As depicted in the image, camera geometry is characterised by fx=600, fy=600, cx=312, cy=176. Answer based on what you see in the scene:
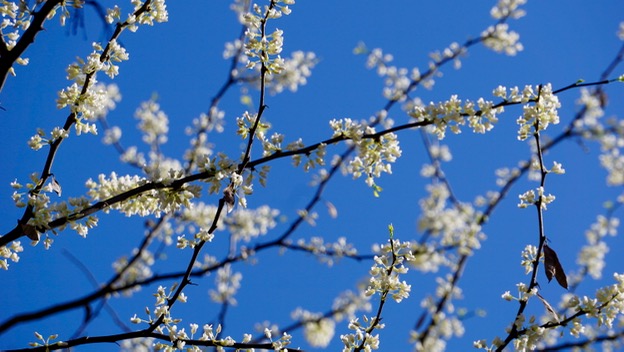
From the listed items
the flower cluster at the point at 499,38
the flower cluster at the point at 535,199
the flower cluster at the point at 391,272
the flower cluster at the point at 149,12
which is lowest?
the flower cluster at the point at 391,272

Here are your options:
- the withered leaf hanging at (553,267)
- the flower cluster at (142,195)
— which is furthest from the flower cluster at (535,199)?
the flower cluster at (142,195)

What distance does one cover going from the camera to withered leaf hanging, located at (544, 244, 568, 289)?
8.00 feet

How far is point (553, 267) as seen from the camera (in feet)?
8.05

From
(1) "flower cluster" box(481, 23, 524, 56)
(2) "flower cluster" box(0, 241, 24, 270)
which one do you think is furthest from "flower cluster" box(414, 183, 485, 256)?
(2) "flower cluster" box(0, 241, 24, 270)

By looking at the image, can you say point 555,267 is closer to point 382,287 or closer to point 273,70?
point 382,287

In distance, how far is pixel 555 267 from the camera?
8.10ft

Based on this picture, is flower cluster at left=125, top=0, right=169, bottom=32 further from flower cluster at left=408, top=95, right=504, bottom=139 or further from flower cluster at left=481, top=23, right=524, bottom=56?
flower cluster at left=481, top=23, right=524, bottom=56

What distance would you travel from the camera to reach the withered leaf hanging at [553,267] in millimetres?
2438

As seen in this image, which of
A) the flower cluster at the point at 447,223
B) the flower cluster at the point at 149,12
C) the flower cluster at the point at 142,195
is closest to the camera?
the flower cluster at the point at 142,195

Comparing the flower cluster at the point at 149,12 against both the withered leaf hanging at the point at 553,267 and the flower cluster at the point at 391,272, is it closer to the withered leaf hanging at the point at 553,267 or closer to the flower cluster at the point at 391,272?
the flower cluster at the point at 391,272

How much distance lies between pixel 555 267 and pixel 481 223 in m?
2.46

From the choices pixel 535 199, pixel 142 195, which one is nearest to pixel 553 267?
pixel 535 199

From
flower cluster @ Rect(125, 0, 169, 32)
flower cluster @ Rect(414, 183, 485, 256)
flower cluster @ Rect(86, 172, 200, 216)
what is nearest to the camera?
flower cluster @ Rect(86, 172, 200, 216)

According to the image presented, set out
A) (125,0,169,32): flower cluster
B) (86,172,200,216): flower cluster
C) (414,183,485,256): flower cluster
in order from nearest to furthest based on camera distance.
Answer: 1. (86,172,200,216): flower cluster
2. (125,0,169,32): flower cluster
3. (414,183,485,256): flower cluster
